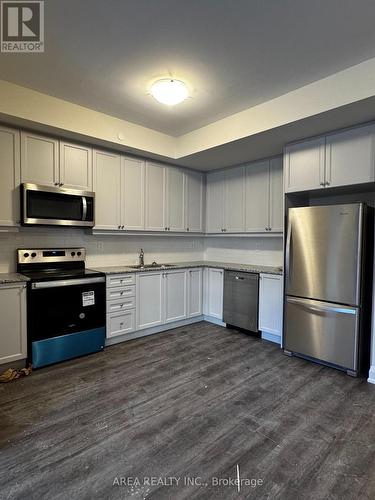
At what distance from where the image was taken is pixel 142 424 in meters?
1.98

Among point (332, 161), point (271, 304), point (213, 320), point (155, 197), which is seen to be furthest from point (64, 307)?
point (332, 161)

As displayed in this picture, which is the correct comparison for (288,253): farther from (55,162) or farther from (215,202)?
(55,162)

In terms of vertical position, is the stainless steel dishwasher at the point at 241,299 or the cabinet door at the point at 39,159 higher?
the cabinet door at the point at 39,159

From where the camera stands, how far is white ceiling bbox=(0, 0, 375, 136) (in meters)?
1.75

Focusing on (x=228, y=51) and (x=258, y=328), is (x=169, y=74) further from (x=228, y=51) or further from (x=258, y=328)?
(x=258, y=328)

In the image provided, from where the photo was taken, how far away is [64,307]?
292cm

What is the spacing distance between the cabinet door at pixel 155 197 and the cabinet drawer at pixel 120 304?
3.45 feet

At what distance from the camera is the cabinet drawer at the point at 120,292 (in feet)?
11.0

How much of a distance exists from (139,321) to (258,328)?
1551 millimetres

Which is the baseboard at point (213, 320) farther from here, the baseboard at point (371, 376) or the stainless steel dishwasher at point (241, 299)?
the baseboard at point (371, 376)

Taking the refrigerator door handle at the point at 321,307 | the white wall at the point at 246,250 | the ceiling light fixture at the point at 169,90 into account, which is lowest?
the refrigerator door handle at the point at 321,307

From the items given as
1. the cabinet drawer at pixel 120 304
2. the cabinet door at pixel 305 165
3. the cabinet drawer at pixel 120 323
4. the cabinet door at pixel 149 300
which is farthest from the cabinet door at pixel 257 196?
the cabinet drawer at pixel 120 323

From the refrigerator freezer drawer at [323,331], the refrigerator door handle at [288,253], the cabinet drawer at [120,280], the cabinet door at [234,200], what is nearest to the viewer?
the refrigerator freezer drawer at [323,331]

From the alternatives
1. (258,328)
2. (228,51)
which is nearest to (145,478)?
(258,328)
